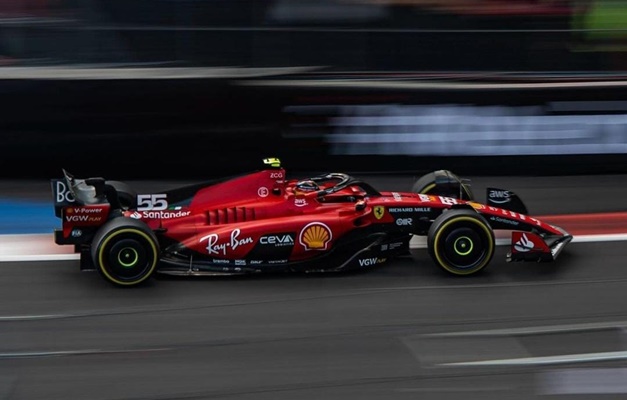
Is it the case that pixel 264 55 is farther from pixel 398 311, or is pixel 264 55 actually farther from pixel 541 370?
pixel 541 370

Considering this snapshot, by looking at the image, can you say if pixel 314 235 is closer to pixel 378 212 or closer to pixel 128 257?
pixel 378 212

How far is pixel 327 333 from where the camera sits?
598cm

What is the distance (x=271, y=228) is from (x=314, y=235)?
303 mm

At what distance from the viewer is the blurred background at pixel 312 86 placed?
9.20 meters

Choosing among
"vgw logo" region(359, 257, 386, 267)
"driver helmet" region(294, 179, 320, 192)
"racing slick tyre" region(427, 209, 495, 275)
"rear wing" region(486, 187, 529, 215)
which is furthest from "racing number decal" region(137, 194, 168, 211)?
"rear wing" region(486, 187, 529, 215)

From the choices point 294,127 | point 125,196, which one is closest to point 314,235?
point 125,196

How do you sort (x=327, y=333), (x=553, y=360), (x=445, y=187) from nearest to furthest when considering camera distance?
(x=553, y=360) < (x=327, y=333) < (x=445, y=187)

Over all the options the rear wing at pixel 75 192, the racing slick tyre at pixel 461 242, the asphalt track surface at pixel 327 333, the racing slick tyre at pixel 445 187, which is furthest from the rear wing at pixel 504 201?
the rear wing at pixel 75 192

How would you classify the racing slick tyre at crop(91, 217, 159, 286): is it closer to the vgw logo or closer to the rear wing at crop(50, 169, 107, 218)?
the rear wing at crop(50, 169, 107, 218)

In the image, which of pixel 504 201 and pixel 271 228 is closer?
pixel 271 228

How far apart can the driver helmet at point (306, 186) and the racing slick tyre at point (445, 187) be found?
3.43 ft

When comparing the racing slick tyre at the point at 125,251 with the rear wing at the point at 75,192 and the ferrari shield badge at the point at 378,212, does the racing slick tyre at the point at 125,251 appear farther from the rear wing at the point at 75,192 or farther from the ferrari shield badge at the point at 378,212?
the ferrari shield badge at the point at 378,212

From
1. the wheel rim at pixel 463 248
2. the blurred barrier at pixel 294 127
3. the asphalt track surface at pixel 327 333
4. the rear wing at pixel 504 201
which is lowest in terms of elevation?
the asphalt track surface at pixel 327 333

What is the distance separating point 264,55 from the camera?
9336 millimetres
